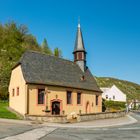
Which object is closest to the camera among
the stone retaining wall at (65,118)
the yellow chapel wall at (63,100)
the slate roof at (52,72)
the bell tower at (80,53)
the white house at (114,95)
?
the stone retaining wall at (65,118)

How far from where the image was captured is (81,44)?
4684 centimetres

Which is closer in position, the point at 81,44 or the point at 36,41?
the point at 81,44

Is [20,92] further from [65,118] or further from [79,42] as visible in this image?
[79,42]

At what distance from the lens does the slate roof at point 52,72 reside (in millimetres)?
33969

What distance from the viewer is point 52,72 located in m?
37.3

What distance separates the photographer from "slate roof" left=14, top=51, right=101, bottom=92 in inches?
1337

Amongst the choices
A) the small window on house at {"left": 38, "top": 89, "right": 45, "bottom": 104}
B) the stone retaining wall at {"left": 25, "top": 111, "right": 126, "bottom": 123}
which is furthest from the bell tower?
the small window on house at {"left": 38, "top": 89, "right": 45, "bottom": 104}

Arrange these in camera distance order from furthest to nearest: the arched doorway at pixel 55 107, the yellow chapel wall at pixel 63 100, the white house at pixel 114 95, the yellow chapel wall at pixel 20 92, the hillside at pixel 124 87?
the hillside at pixel 124 87 → the white house at pixel 114 95 → the arched doorway at pixel 55 107 → the yellow chapel wall at pixel 63 100 → the yellow chapel wall at pixel 20 92

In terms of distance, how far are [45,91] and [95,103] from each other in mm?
Answer: 13354

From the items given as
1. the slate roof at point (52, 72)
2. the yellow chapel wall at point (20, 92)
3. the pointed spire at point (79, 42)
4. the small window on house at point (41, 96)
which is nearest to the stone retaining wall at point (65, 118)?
the yellow chapel wall at point (20, 92)

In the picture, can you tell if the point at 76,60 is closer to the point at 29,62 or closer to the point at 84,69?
the point at 84,69

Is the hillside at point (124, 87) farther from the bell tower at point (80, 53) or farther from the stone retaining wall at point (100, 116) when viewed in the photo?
the stone retaining wall at point (100, 116)

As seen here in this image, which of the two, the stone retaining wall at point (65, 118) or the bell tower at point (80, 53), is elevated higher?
the bell tower at point (80, 53)

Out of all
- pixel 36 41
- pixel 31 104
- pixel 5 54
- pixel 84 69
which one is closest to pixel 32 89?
pixel 31 104
